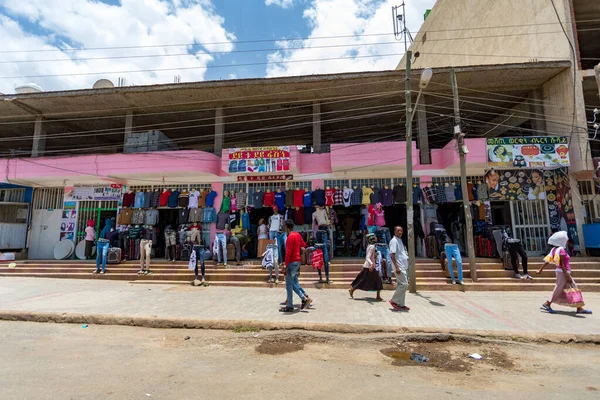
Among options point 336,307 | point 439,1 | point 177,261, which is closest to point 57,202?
point 177,261

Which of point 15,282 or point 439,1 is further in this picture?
point 439,1

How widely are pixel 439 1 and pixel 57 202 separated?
86.0 ft

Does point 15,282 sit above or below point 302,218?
below

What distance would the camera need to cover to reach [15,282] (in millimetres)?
10531

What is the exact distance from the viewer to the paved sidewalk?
5.96m

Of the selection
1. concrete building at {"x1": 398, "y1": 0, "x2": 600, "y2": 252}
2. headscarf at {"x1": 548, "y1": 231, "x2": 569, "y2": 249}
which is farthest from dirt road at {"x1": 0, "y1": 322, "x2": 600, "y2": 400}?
concrete building at {"x1": 398, "y1": 0, "x2": 600, "y2": 252}

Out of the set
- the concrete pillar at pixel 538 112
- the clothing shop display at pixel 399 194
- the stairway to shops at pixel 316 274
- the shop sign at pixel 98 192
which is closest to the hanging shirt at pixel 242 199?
the stairway to shops at pixel 316 274

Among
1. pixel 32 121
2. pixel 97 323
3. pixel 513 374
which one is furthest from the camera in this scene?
pixel 32 121

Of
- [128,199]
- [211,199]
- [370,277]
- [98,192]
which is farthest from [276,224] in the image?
[98,192]

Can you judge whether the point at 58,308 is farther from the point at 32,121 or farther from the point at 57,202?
the point at 32,121

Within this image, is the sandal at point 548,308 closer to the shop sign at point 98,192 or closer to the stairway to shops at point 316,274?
the stairway to shops at point 316,274

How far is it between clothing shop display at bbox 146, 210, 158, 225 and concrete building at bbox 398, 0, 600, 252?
11368mm

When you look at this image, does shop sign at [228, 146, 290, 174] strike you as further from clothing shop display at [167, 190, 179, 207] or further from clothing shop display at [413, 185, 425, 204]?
clothing shop display at [413, 185, 425, 204]

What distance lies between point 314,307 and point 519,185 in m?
10.2
